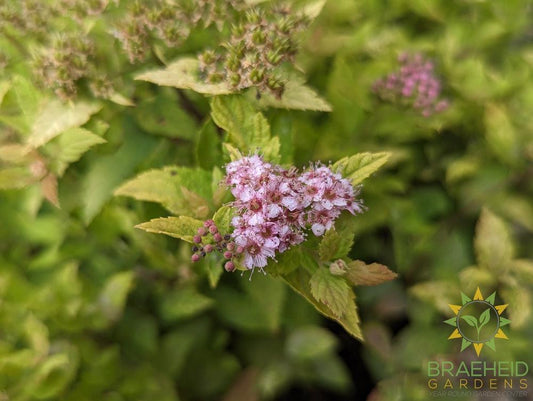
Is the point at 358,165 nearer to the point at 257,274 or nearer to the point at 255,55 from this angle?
the point at 255,55

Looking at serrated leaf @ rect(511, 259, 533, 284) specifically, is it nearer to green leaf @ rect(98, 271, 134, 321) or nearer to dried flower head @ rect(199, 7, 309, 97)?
dried flower head @ rect(199, 7, 309, 97)

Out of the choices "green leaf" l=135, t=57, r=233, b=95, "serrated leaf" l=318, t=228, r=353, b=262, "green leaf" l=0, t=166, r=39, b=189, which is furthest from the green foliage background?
"serrated leaf" l=318, t=228, r=353, b=262

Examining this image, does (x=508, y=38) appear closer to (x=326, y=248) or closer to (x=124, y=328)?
(x=326, y=248)

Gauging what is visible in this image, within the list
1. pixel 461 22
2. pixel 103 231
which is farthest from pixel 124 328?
pixel 461 22

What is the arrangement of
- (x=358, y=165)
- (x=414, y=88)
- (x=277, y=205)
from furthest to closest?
(x=414, y=88)
(x=358, y=165)
(x=277, y=205)

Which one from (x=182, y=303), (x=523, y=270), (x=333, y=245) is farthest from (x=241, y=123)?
(x=523, y=270)
